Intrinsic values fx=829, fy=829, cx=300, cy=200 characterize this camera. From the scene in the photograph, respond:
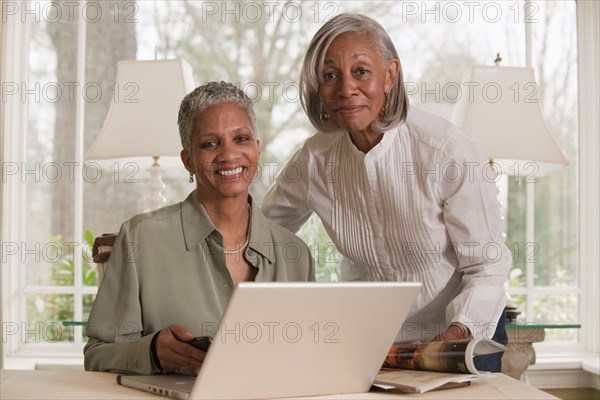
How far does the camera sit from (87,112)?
12.2 ft

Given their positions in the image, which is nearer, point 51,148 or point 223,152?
point 223,152

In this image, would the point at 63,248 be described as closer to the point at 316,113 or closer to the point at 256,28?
the point at 256,28

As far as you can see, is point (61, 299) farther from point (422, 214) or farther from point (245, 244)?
point (422, 214)

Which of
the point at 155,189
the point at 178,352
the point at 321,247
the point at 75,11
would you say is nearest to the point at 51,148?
the point at 75,11

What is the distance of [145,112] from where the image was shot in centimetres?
300

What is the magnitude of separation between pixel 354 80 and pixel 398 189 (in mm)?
308

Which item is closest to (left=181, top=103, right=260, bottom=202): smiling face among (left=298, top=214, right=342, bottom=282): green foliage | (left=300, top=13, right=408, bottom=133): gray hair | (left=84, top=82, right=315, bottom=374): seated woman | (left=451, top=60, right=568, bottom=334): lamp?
(left=84, top=82, right=315, bottom=374): seated woman

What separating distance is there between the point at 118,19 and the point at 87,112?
1.44 feet

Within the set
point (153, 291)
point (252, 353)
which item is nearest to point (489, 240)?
point (153, 291)

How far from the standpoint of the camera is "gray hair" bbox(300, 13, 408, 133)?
6.55 feet

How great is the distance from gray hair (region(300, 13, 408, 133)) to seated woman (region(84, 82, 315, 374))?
194 millimetres

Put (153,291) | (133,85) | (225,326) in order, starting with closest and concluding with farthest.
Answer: (225,326), (153,291), (133,85)

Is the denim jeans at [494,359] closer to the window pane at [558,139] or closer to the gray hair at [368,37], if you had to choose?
the gray hair at [368,37]

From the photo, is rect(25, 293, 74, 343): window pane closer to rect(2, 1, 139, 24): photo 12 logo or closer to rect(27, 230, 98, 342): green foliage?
rect(27, 230, 98, 342): green foliage
